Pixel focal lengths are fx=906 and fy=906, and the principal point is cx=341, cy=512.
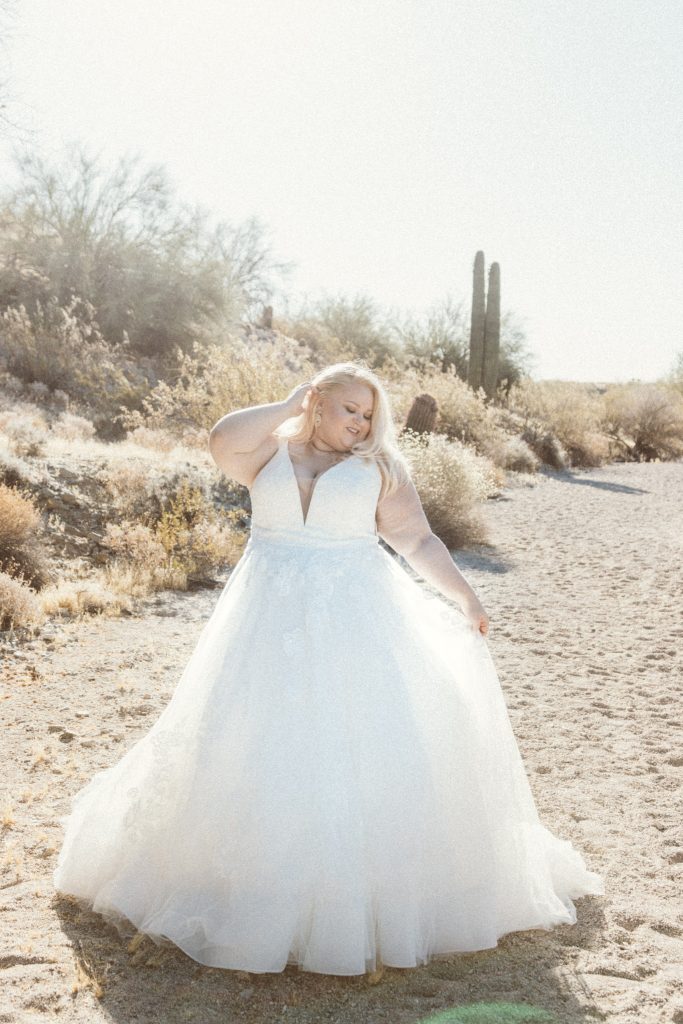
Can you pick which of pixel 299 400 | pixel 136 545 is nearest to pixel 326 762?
pixel 299 400

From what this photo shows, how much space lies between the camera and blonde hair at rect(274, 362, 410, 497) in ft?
9.68

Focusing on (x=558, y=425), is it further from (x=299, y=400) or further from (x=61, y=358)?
(x=299, y=400)

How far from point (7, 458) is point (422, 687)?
7.10 metres

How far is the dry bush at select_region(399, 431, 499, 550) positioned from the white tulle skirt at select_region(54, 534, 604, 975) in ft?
24.2

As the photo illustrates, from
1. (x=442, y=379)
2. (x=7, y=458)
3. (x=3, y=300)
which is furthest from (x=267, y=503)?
(x=3, y=300)

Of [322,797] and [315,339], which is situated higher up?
[315,339]

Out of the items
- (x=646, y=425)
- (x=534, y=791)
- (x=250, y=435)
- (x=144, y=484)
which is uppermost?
(x=646, y=425)

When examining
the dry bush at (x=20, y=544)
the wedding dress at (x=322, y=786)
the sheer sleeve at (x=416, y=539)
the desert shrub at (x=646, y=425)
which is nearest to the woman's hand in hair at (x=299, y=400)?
the wedding dress at (x=322, y=786)

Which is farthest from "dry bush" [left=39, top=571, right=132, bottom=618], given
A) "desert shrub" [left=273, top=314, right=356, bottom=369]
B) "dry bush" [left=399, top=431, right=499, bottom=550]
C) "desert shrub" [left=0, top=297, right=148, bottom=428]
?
"desert shrub" [left=273, top=314, right=356, bottom=369]

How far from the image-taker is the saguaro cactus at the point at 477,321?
21.7 m

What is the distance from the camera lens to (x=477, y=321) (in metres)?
21.6

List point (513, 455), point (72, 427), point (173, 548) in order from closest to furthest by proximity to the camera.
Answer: point (173, 548) → point (72, 427) → point (513, 455)

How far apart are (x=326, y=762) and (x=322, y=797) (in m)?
0.10

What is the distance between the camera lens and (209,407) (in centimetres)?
1301
